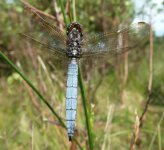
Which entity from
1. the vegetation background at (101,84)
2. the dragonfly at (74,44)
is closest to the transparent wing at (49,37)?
the dragonfly at (74,44)

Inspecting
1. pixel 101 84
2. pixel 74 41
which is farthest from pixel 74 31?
pixel 101 84

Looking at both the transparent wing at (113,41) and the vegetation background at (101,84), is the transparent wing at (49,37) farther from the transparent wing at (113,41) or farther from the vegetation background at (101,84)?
the vegetation background at (101,84)

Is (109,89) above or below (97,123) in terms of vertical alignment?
above

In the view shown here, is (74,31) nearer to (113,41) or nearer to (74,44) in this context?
(74,44)

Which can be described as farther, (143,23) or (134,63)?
(134,63)

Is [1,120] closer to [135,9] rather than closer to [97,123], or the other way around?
[97,123]

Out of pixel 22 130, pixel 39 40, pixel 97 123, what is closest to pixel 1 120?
pixel 22 130

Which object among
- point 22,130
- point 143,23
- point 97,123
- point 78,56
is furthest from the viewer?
point 97,123
